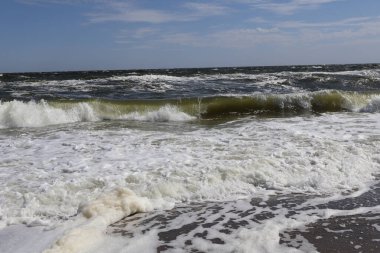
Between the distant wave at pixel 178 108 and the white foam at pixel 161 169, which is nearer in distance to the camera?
the white foam at pixel 161 169

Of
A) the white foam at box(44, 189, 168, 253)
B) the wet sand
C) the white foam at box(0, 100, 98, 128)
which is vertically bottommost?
the wet sand

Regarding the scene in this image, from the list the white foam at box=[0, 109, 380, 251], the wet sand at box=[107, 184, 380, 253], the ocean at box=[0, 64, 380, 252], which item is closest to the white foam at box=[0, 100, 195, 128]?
the ocean at box=[0, 64, 380, 252]

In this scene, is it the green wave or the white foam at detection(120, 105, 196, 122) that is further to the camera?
the green wave

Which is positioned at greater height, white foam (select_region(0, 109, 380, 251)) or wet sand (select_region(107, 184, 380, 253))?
white foam (select_region(0, 109, 380, 251))

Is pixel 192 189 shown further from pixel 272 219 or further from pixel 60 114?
pixel 60 114

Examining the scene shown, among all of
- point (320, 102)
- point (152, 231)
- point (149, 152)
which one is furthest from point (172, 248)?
point (320, 102)

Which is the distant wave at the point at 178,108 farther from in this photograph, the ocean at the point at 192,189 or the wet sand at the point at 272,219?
the wet sand at the point at 272,219

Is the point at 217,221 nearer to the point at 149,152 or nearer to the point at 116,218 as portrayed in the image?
the point at 116,218

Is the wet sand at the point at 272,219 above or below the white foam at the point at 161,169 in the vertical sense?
below

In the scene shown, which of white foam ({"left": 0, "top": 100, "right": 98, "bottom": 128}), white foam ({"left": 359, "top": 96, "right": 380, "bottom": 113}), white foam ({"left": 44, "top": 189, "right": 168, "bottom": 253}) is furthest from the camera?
white foam ({"left": 359, "top": 96, "right": 380, "bottom": 113})

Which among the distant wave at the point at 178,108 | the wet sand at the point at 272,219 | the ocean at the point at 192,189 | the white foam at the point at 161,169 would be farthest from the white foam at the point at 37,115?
the wet sand at the point at 272,219

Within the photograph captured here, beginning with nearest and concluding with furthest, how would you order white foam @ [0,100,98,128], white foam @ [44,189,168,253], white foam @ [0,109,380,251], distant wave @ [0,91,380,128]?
white foam @ [44,189,168,253]
white foam @ [0,109,380,251]
white foam @ [0,100,98,128]
distant wave @ [0,91,380,128]

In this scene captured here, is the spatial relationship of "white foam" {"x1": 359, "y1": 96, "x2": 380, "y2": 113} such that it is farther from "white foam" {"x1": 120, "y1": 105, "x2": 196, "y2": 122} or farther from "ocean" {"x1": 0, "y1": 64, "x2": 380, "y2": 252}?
"white foam" {"x1": 120, "y1": 105, "x2": 196, "y2": 122}

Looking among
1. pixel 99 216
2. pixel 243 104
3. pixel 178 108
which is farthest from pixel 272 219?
pixel 243 104
